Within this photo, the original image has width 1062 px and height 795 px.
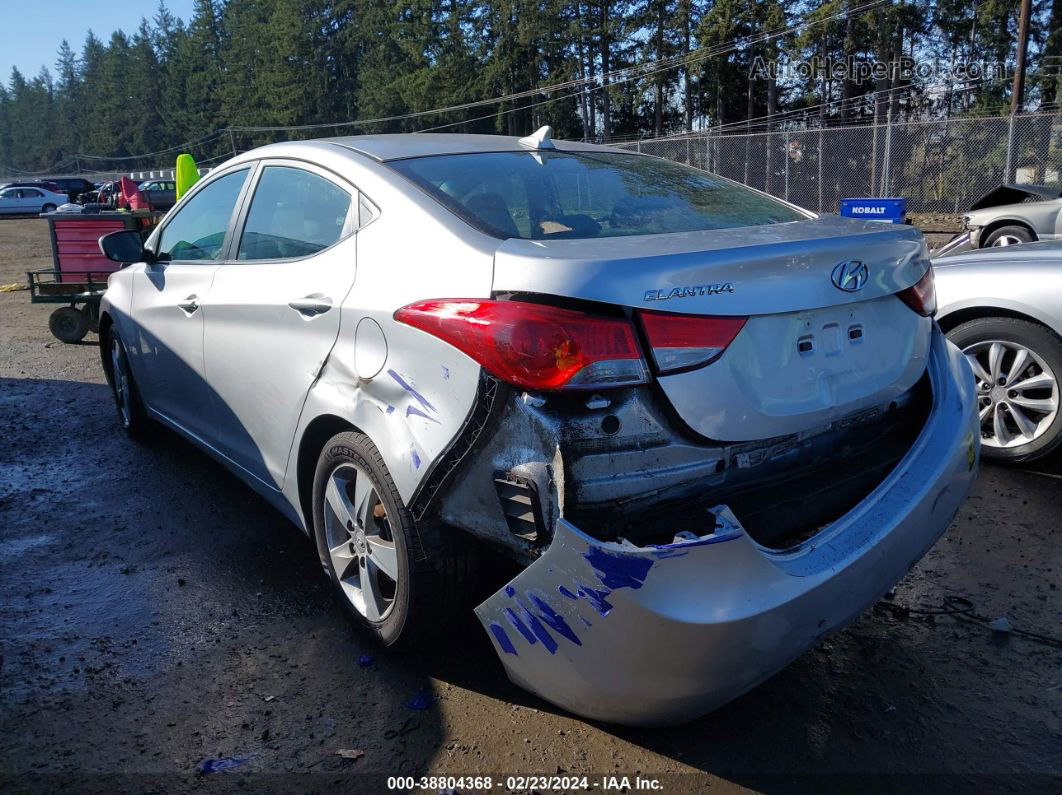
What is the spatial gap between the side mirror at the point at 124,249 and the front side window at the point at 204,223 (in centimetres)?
9

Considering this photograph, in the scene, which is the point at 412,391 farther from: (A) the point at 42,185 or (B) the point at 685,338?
(A) the point at 42,185

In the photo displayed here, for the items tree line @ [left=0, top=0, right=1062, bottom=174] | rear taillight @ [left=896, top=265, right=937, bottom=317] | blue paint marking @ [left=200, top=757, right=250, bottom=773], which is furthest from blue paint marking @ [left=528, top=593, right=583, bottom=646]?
tree line @ [left=0, top=0, right=1062, bottom=174]

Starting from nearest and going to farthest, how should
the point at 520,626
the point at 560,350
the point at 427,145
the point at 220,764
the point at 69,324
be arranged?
1. the point at 560,350
2. the point at 520,626
3. the point at 220,764
4. the point at 427,145
5. the point at 69,324

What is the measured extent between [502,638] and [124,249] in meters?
3.19

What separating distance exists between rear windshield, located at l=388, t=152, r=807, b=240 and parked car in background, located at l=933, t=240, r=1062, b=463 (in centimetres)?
182

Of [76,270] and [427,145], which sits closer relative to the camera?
[427,145]

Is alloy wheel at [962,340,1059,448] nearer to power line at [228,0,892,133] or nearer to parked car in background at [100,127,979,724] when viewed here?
parked car in background at [100,127,979,724]

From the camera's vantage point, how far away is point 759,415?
2.34m

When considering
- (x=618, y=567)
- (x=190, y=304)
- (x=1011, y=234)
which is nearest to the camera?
(x=618, y=567)

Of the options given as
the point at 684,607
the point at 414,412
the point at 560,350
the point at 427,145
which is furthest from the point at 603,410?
the point at 427,145

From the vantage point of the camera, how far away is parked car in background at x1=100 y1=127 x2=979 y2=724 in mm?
2156

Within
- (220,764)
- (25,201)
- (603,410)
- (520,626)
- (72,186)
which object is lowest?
(220,764)

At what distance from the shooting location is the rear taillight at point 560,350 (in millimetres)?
2158

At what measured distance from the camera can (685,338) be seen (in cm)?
222
